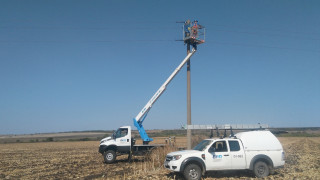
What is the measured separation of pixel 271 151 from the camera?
12.6 m

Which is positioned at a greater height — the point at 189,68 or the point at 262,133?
the point at 189,68

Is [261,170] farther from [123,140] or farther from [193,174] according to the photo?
[123,140]

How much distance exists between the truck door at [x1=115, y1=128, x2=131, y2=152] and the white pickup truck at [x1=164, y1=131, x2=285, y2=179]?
25.6 ft

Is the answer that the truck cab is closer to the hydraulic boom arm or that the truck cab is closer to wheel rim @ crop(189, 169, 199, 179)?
the hydraulic boom arm

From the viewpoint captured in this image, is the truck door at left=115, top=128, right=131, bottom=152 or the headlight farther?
the truck door at left=115, top=128, right=131, bottom=152

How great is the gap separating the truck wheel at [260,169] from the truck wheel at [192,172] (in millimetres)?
2645

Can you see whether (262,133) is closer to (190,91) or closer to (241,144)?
(241,144)

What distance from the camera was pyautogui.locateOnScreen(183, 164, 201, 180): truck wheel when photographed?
38.4 ft

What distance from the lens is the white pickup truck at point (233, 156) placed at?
11.8 metres

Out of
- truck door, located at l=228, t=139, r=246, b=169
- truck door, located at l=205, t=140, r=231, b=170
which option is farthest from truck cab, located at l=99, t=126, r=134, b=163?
truck door, located at l=228, t=139, r=246, b=169

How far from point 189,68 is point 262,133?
10.0 meters

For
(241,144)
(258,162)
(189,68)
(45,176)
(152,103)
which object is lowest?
(45,176)

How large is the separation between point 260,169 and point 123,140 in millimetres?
10465

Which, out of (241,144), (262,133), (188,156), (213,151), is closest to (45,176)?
(188,156)
